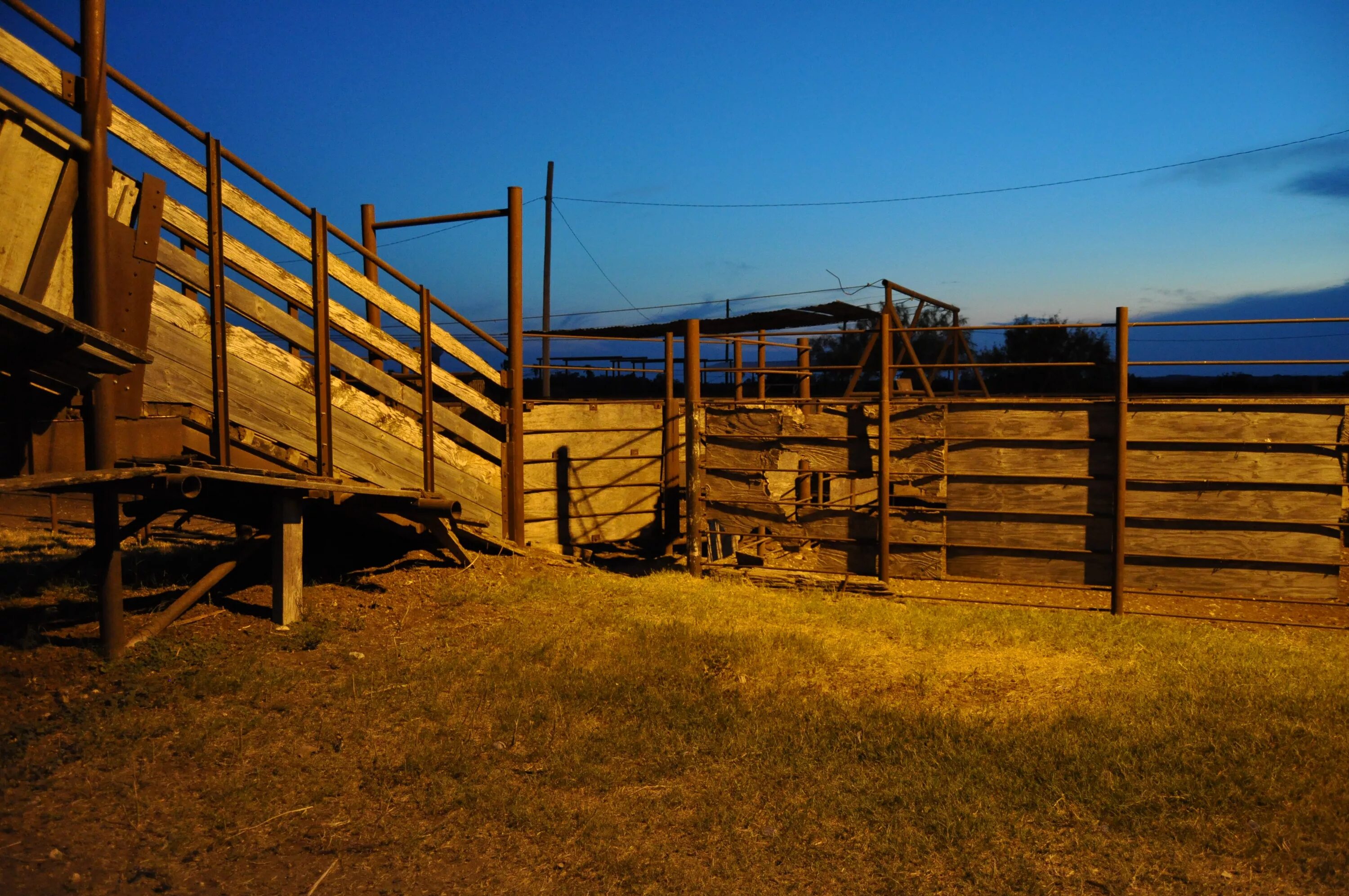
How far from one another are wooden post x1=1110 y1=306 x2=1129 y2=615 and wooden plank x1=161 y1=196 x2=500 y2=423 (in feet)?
22.1

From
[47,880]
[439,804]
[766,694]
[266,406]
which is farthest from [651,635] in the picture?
[47,880]

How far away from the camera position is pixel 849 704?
6.11m

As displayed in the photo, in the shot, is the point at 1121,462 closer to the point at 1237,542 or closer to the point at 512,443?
the point at 1237,542

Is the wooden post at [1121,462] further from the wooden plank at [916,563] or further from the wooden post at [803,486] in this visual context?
the wooden post at [803,486]

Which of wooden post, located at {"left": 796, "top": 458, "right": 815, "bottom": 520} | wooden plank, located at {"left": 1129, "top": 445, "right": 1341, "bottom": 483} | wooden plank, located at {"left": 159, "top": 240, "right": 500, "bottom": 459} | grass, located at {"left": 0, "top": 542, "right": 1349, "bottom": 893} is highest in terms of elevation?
wooden plank, located at {"left": 159, "top": 240, "right": 500, "bottom": 459}

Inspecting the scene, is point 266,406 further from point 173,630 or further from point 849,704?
point 849,704

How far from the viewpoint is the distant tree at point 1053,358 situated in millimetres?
30125

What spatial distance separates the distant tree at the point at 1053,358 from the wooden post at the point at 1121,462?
60.8 feet

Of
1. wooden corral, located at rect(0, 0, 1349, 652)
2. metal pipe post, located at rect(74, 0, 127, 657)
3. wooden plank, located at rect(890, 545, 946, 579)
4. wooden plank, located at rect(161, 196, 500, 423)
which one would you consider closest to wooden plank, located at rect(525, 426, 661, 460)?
wooden corral, located at rect(0, 0, 1349, 652)

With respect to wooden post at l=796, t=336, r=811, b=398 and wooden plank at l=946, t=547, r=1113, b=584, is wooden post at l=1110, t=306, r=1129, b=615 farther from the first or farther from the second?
wooden post at l=796, t=336, r=811, b=398

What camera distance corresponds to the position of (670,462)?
12852 millimetres

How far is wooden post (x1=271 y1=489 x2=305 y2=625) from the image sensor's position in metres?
7.18

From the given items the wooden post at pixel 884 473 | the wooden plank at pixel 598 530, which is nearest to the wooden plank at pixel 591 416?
the wooden plank at pixel 598 530

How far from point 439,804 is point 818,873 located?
6.47 feet
